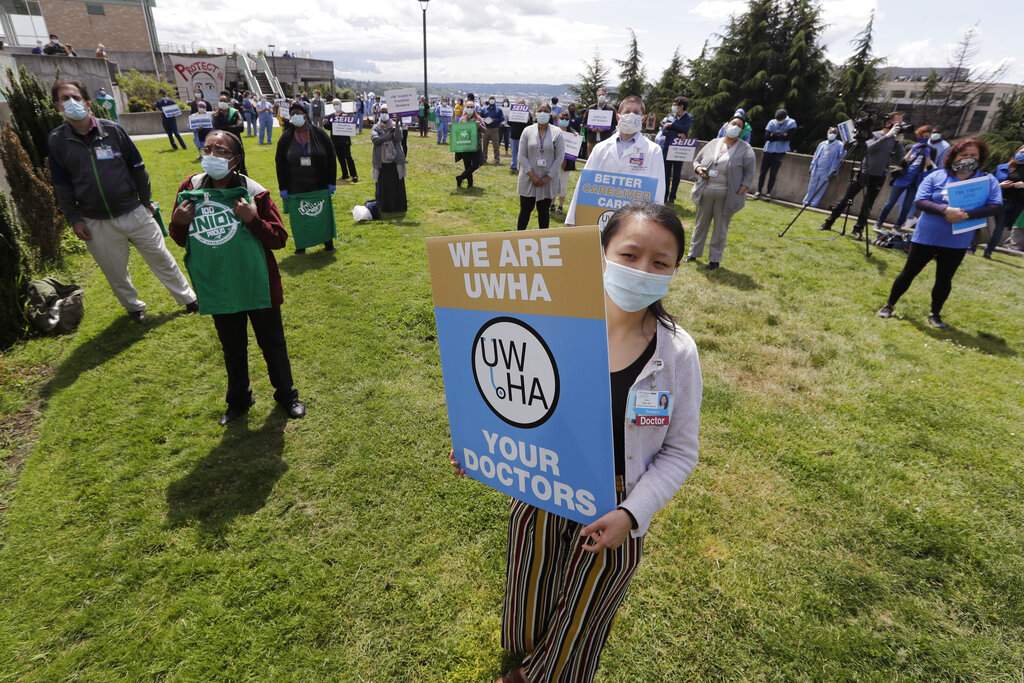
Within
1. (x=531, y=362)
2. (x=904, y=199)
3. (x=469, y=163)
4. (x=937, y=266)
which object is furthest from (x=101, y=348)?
(x=904, y=199)

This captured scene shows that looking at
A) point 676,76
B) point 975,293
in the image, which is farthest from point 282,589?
point 676,76

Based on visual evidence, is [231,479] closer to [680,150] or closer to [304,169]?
[304,169]

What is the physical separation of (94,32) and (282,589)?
5714cm

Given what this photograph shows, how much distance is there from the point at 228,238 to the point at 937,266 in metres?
7.77

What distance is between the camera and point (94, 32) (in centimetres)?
4012

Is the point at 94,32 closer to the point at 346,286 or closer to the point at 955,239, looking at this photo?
the point at 346,286

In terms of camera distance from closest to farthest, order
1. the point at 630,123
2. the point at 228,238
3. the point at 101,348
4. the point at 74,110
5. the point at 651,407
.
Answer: the point at 651,407 → the point at 228,238 → the point at 74,110 → the point at 101,348 → the point at 630,123

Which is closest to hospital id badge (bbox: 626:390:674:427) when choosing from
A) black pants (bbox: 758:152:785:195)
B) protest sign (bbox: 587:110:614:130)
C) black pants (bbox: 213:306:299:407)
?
black pants (bbox: 213:306:299:407)

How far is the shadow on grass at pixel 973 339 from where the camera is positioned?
18.9ft

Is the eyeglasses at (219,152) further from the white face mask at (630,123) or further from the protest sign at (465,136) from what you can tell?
the protest sign at (465,136)

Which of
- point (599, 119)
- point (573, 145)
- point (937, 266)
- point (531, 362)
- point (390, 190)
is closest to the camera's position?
point (531, 362)

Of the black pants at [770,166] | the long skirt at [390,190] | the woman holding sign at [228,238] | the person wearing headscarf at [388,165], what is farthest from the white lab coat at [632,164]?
the black pants at [770,166]

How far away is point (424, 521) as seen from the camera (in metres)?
3.30

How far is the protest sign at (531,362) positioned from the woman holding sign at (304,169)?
6.94 metres
